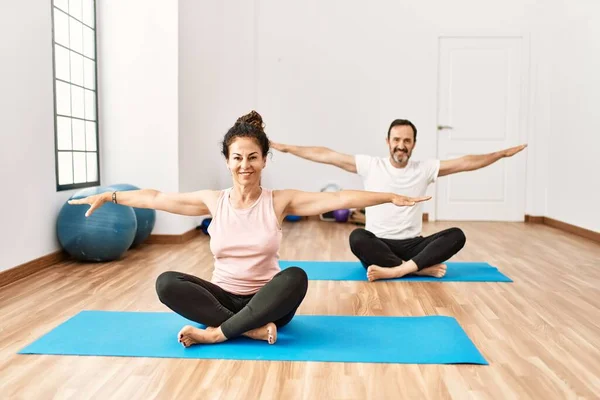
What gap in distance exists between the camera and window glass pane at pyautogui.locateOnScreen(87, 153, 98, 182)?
197 inches

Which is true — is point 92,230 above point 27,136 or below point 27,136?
below

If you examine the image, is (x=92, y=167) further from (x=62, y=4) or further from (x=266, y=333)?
(x=266, y=333)

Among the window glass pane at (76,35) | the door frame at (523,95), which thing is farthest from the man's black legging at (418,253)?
the door frame at (523,95)

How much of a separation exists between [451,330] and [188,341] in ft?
3.52

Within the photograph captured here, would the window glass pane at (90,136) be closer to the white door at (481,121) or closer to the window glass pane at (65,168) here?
the window glass pane at (65,168)

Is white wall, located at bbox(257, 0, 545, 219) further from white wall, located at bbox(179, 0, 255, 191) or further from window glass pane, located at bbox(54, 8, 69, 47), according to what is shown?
window glass pane, located at bbox(54, 8, 69, 47)

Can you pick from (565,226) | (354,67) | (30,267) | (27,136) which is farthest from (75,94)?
(565,226)

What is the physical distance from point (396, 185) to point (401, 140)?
0.92 feet

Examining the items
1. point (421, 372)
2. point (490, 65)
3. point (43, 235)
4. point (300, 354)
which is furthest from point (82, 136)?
point (490, 65)

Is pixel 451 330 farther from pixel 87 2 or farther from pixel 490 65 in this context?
pixel 490 65

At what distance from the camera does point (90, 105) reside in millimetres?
5020

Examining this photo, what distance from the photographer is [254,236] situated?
2.49m

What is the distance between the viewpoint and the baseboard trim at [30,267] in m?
3.59

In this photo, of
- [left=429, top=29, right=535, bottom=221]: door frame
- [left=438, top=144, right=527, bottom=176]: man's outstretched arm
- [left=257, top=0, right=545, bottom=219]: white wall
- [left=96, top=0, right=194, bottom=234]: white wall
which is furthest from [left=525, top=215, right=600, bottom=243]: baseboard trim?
[left=96, top=0, right=194, bottom=234]: white wall
